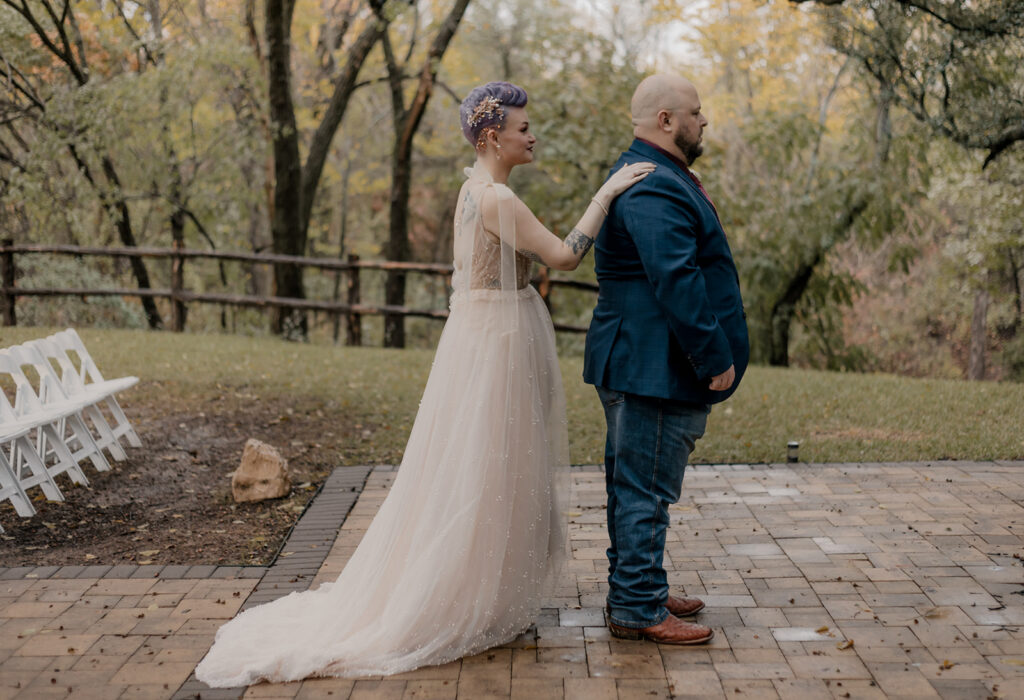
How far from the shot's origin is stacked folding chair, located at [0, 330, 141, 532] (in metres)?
5.55

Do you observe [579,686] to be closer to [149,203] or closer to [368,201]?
[149,203]

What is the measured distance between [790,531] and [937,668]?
63.8 inches

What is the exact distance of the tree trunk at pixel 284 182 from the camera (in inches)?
585

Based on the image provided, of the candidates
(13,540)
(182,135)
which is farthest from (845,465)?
(182,135)

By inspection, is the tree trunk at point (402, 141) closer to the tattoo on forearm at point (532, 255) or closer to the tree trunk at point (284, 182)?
the tree trunk at point (284, 182)

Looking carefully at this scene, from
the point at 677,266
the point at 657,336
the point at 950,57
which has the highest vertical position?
the point at 950,57

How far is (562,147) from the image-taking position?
16000 mm

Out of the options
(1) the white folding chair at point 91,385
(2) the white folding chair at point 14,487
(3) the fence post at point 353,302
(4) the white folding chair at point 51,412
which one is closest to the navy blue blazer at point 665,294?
(2) the white folding chair at point 14,487

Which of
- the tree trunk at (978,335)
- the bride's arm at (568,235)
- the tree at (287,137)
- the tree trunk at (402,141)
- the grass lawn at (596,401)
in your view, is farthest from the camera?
the tree trunk at (978,335)

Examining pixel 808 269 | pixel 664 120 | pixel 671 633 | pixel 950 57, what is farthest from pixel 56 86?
pixel 671 633

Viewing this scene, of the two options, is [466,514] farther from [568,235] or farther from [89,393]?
[89,393]

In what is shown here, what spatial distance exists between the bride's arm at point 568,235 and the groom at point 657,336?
49 mm

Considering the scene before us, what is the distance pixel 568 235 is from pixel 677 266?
1.56 ft

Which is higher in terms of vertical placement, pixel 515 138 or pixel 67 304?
pixel 515 138
